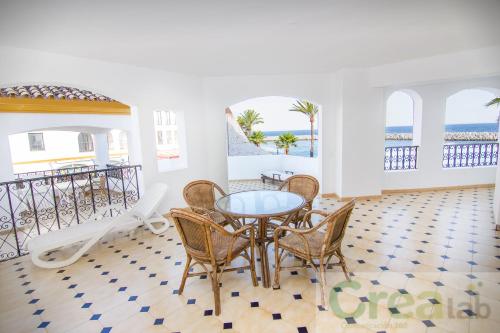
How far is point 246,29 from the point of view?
3219mm

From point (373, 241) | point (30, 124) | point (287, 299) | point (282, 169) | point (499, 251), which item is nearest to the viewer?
point (287, 299)

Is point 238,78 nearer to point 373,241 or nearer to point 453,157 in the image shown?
point 373,241

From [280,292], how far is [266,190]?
63.2 inches

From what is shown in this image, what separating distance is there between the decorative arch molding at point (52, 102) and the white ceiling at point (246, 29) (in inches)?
167

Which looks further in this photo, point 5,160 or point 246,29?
point 5,160

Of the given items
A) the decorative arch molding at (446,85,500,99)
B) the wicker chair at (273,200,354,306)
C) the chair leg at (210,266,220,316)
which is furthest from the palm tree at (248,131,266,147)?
the chair leg at (210,266,220,316)

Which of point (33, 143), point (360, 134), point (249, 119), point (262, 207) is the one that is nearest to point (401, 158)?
point (360, 134)

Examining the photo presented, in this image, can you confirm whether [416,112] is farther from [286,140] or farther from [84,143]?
[84,143]

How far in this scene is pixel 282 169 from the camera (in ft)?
34.0

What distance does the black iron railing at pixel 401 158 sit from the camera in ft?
23.9

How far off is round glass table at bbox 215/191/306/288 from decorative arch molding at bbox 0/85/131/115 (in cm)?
627

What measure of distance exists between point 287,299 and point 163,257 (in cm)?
205

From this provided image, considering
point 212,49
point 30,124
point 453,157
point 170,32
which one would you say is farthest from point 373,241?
point 30,124

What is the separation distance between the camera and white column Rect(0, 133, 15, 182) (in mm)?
6578
